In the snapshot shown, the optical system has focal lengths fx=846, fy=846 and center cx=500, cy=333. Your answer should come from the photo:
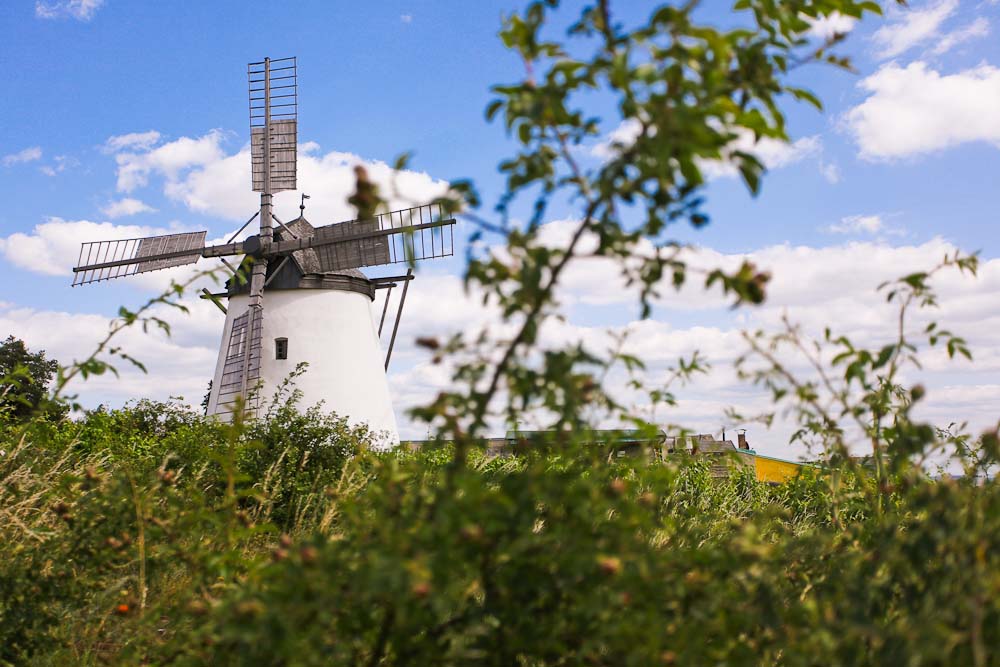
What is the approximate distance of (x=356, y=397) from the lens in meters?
18.0

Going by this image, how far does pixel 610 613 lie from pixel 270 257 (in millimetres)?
17505

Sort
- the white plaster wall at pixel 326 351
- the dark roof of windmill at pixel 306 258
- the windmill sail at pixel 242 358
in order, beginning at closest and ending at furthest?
the windmill sail at pixel 242 358 < the white plaster wall at pixel 326 351 < the dark roof of windmill at pixel 306 258

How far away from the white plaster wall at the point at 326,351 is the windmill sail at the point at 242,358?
58 cm

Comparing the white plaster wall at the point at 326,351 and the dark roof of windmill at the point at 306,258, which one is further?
the dark roof of windmill at the point at 306,258

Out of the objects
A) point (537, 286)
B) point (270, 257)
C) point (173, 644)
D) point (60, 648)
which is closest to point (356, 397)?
point (270, 257)

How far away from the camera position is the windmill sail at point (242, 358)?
1692 cm

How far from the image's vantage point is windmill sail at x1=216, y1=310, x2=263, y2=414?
16.9m

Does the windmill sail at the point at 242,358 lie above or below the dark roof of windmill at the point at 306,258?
below

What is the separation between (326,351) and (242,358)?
5.64 feet

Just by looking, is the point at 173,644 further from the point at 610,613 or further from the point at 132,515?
the point at 610,613

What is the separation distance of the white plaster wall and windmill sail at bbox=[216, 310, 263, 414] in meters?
0.58

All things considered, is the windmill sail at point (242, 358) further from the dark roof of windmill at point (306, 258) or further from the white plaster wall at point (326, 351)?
the dark roof of windmill at point (306, 258)

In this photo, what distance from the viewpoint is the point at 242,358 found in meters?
17.2

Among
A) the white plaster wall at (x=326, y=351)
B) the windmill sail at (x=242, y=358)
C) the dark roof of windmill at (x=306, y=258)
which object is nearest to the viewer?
the windmill sail at (x=242, y=358)
